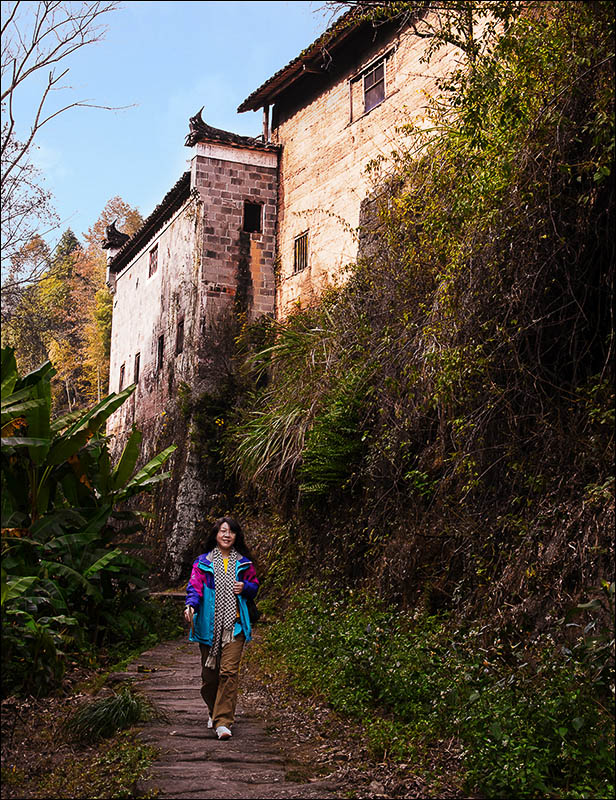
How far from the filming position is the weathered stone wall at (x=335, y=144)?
1354cm

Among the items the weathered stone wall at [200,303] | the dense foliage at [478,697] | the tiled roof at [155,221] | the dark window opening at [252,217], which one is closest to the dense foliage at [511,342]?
the dense foliage at [478,697]

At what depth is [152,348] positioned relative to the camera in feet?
68.2

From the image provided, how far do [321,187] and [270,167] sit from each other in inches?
101

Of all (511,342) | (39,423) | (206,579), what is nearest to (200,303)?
(39,423)

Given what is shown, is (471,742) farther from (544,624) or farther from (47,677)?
(47,677)

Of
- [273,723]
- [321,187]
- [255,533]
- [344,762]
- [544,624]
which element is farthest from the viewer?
[321,187]

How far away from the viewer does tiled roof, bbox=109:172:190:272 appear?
1858cm

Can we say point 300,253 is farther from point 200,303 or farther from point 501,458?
point 501,458

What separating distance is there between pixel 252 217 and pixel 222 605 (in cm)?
1344

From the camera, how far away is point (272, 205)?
18000 mm

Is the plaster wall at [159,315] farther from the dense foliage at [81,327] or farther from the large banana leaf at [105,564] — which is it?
the dense foliage at [81,327]

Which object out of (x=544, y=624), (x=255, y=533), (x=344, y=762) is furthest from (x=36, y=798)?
(x=255, y=533)

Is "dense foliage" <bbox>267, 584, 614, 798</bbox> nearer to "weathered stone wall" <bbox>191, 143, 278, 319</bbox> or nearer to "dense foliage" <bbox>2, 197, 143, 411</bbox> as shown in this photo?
"weathered stone wall" <bbox>191, 143, 278, 319</bbox>

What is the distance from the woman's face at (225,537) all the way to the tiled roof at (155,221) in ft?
44.2
